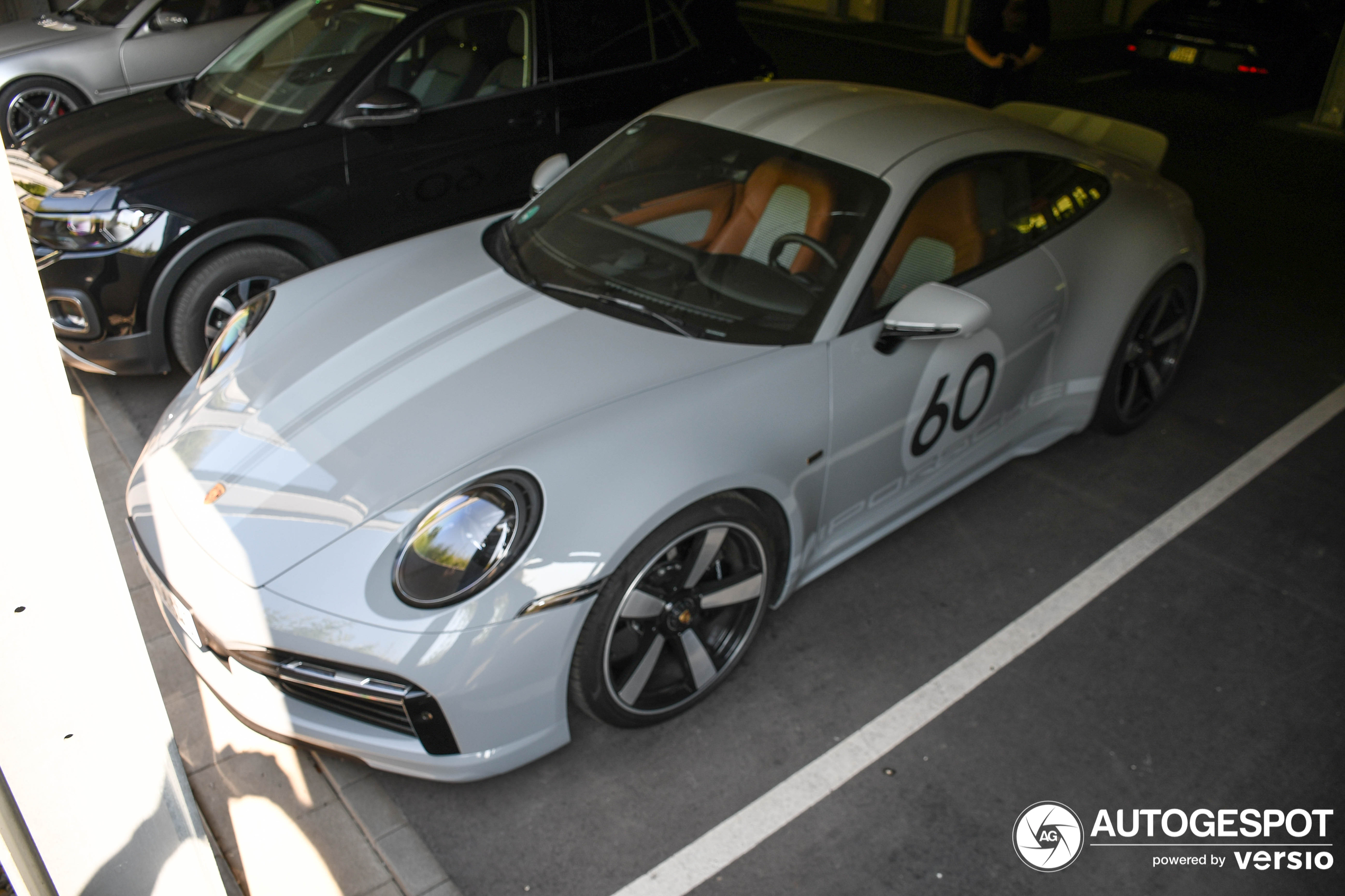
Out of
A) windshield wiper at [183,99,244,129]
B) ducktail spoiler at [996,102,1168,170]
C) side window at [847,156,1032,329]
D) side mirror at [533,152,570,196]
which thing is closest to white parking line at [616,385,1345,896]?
side window at [847,156,1032,329]

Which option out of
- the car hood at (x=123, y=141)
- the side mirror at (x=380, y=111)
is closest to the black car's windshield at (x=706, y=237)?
the side mirror at (x=380, y=111)

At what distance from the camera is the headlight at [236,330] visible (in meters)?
3.10

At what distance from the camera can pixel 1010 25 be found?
6301mm

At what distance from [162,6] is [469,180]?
13.2 ft

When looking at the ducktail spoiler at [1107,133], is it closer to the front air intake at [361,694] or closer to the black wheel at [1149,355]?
the black wheel at [1149,355]

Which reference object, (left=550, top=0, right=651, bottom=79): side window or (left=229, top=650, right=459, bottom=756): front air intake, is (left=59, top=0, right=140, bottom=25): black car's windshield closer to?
(left=550, top=0, right=651, bottom=79): side window

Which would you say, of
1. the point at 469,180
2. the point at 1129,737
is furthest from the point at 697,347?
the point at 469,180

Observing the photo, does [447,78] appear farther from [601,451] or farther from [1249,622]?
[1249,622]

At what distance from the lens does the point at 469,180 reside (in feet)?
16.0

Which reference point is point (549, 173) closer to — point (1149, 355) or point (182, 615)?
point (182, 615)

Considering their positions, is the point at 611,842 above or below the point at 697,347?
below

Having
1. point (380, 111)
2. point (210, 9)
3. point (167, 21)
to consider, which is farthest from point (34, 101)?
point (380, 111)

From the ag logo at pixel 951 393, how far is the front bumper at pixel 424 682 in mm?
1326

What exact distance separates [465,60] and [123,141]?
1595 mm
